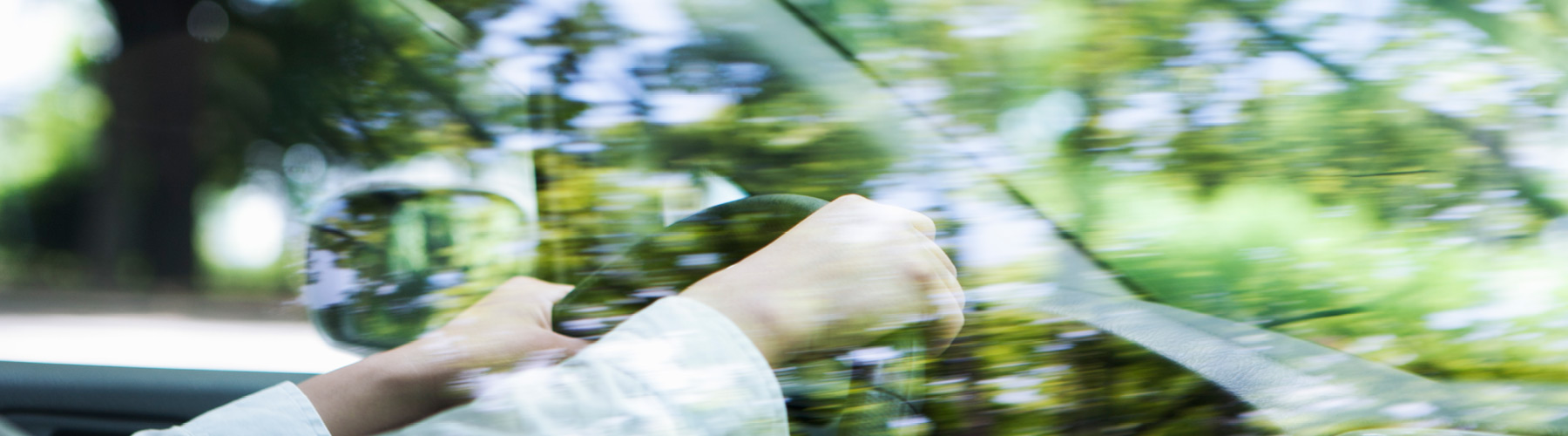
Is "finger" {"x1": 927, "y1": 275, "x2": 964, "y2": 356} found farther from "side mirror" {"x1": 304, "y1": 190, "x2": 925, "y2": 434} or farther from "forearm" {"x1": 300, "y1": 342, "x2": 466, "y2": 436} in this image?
"forearm" {"x1": 300, "y1": 342, "x2": 466, "y2": 436}

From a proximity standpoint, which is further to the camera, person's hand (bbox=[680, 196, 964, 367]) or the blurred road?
the blurred road

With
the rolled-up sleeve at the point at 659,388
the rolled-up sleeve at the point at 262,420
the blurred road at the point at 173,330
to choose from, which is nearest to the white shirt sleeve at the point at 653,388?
the rolled-up sleeve at the point at 659,388

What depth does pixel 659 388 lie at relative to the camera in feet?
3.26

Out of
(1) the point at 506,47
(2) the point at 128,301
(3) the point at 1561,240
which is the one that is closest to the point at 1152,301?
(3) the point at 1561,240

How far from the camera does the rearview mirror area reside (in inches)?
48.9

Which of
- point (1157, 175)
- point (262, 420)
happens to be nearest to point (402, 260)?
point (262, 420)

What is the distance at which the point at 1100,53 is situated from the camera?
978 mm

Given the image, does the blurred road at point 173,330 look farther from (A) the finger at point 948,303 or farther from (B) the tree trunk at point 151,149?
(A) the finger at point 948,303

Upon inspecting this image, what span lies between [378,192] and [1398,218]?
1.33 meters

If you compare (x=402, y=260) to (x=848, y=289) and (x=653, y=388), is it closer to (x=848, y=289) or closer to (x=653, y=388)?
(x=653, y=388)

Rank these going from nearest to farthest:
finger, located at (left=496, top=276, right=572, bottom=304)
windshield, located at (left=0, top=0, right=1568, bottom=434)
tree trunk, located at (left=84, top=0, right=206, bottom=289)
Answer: windshield, located at (left=0, top=0, right=1568, bottom=434) < finger, located at (left=496, top=276, right=572, bottom=304) < tree trunk, located at (left=84, top=0, right=206, bottom=289)

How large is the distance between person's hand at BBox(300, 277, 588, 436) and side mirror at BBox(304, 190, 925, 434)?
2cm

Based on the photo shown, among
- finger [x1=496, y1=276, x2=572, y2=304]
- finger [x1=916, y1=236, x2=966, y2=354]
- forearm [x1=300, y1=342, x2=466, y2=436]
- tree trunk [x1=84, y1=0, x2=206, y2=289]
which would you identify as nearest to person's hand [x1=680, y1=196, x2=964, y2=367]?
finger [x1=916, y1=236, x2=966, y2=354]

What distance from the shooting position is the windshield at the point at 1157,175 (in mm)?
970
